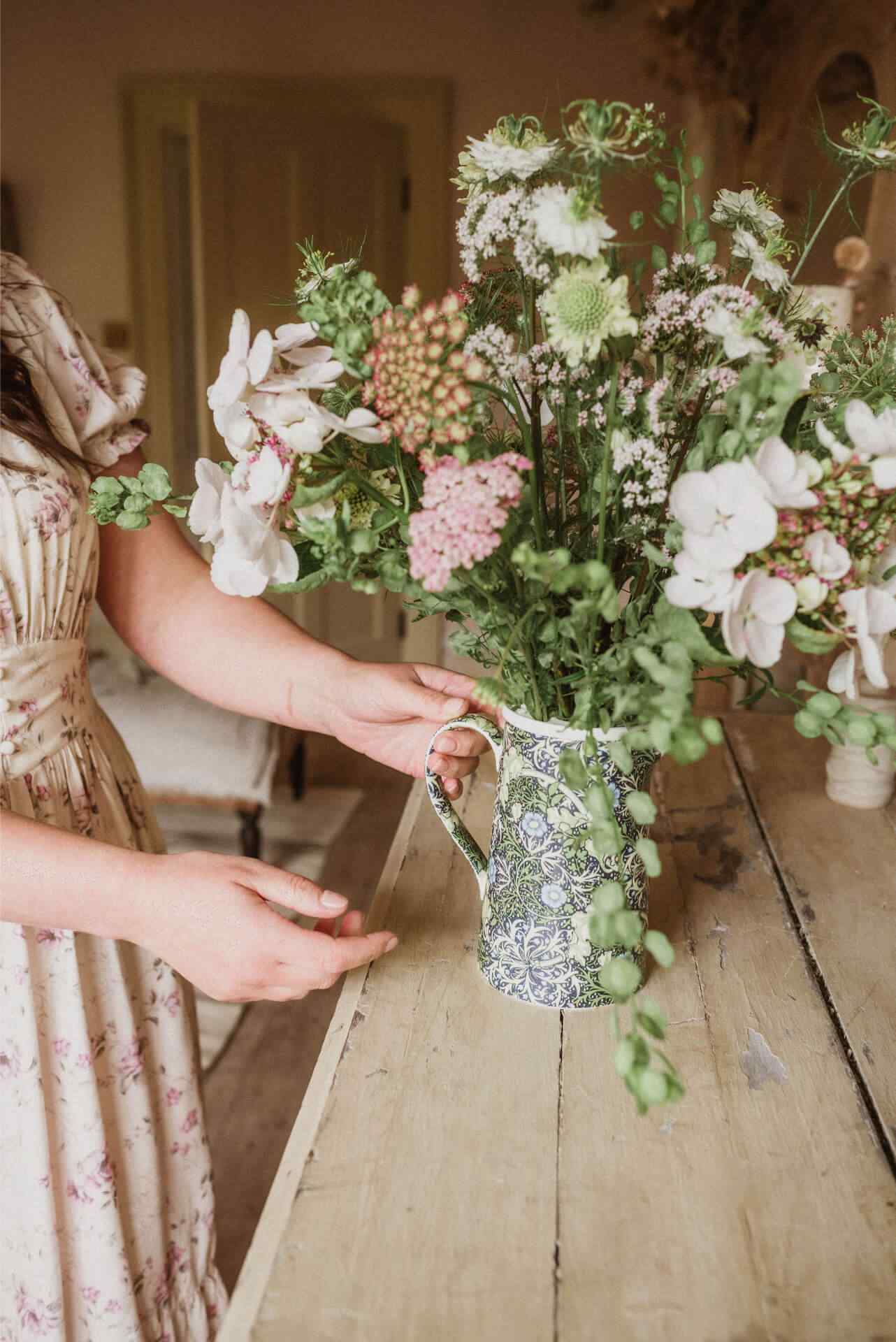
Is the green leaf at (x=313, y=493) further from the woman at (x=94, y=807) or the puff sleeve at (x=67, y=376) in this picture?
the puff sleeve at (x=67, y=376)

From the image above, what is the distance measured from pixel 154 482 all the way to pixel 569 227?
0.28 m

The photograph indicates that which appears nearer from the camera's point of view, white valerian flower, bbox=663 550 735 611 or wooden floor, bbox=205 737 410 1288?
white valerian flower, bbox=663 550 735 611

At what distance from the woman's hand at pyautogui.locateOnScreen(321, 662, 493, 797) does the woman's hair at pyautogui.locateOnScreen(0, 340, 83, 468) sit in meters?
0.32

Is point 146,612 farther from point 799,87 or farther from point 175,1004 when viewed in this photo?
point 799,87

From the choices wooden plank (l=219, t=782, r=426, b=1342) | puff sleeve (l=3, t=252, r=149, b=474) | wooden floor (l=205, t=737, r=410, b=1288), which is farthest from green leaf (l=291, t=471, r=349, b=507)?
wooden floor (l=205, t=737, r=410, b=1288)

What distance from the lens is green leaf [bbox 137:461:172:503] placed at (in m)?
0.61

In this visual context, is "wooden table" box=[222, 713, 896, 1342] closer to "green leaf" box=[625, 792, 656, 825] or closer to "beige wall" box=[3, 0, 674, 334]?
"green leaf" box=[625, 792, 656, 825]

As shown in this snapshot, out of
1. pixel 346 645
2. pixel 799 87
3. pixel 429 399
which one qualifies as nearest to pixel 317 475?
pixel 429 399

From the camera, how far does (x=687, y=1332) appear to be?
52 centimetres

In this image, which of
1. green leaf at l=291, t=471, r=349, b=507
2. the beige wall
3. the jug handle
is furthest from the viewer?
the beige wall

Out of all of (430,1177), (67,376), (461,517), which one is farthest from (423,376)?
(67,376)

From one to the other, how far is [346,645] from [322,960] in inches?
132

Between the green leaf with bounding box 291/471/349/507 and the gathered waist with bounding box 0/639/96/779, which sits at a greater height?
the green leaf with bounding box 291/471/349/507

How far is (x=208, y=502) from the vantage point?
58cm
